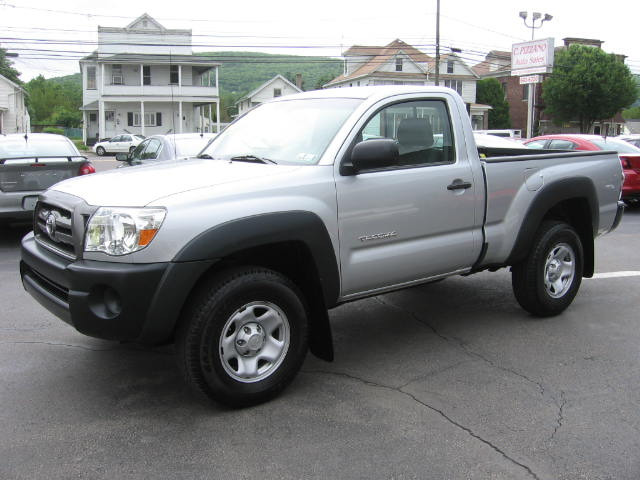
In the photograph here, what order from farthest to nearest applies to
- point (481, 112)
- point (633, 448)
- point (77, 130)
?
point (77, 130) → point (481, 112) → point (633, 448)

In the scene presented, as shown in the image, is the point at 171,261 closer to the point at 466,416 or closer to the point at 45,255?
the point at 45,255

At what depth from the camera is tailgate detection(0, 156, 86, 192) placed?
822 centimetres

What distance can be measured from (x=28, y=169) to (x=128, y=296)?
5895 millimetres

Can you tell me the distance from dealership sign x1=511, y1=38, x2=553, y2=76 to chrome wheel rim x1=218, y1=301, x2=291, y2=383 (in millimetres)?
38530

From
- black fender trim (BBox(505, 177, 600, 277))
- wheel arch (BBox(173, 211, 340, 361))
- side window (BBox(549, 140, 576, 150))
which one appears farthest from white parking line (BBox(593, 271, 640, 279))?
side window (BBox(549, 140, 576, 150))

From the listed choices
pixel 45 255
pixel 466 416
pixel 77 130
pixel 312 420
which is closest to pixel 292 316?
pixel 312 420

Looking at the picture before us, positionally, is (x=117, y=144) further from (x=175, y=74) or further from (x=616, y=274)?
(x=616, y=274)

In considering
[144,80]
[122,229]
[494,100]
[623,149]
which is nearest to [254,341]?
[122,229]

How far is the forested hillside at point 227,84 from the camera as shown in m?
84.4

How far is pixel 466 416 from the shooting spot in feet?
12.1

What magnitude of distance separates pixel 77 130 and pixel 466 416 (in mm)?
72937

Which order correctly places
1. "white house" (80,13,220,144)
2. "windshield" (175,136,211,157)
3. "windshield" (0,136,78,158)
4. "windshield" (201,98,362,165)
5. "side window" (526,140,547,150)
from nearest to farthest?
1. "windshield" (201,98,362,165)
2. "windshield" (0,136,78,158)
3. "windshield" (175,136,211,157)
4. "side window" (526,140,547,150)
5. "white house" (80,13,220,144)

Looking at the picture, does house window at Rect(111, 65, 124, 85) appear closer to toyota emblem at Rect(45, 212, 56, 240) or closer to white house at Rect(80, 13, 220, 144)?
white house at Rect(80, 13, 220, 144)

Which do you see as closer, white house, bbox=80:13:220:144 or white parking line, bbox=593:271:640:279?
white parking line, bbox=593:271:640:279
